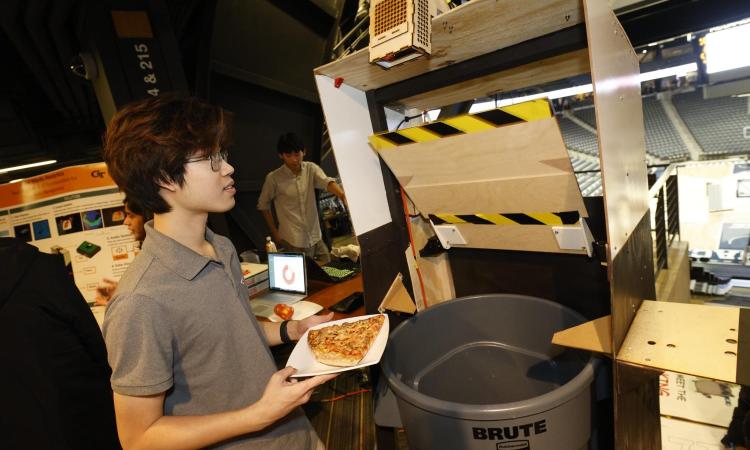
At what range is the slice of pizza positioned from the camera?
992mm

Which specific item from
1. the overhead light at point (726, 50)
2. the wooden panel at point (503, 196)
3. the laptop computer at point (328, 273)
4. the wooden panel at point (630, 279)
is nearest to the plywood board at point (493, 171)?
the wooden panel at point (503, 196)

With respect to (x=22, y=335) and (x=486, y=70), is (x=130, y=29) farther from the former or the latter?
(x=486, y=70)

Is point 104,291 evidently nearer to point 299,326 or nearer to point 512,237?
point 299,326

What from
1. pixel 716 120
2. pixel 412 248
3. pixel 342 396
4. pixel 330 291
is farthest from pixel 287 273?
pixel 716 120

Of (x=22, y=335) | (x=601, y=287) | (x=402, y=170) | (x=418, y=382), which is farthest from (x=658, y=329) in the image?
(x=22, y=335)

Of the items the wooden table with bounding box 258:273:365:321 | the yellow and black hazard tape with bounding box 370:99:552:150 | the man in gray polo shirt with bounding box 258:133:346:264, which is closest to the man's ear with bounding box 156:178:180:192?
the yellow and black hazard tape with bounding box 370:99:552:150

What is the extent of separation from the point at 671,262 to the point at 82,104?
8.62 metres

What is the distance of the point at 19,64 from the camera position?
16.1ft

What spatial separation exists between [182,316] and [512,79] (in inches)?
55.3

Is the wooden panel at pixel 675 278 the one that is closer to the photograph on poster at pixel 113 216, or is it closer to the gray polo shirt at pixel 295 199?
the gray polo shirt at pixel 295 199

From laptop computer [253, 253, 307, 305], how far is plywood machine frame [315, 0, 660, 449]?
80 cm

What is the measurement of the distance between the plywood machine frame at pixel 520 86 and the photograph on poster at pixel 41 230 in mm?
2266

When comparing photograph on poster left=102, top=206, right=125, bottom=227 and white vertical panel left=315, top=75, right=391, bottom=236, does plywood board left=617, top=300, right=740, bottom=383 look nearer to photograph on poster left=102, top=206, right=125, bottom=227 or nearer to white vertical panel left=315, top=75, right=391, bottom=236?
white vertical panel left=315, top=75, right=391, bottom=236

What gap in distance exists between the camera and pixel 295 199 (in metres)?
3.64
